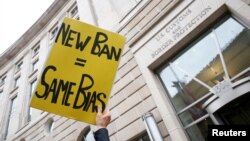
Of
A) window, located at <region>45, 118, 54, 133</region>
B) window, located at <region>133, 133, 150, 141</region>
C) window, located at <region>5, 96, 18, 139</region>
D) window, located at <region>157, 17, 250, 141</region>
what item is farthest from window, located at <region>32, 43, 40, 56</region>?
window, located at <region>157, 17, 250, 141</region>

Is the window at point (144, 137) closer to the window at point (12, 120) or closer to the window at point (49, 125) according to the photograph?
the window at point (49, 125)

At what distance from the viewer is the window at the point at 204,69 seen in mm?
7402

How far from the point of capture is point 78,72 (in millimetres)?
4820

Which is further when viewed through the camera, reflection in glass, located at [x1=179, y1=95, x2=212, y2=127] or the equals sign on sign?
reflection in glass, located at [x1=179, y1=95, x2=212, y2=127]

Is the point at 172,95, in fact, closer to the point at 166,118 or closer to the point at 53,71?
the point at 166,118

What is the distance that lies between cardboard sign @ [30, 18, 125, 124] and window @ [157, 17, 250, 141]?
3.78 meters

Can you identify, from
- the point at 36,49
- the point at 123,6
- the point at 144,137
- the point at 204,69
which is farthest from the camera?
the point at 36,49

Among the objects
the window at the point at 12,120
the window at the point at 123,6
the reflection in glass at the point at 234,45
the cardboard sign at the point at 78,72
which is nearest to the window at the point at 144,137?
the reflection in glass at the point at 234,45

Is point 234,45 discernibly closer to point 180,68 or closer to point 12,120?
point 180,68

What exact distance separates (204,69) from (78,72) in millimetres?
Result: 4711

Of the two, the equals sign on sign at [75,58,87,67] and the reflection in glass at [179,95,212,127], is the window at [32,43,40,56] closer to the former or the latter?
the reflection in glass at [179,95,212,127]

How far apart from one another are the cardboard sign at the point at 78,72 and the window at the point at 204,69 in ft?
12.4

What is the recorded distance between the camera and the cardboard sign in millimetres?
4648

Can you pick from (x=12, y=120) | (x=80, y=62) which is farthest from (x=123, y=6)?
(x=12, y=120)
